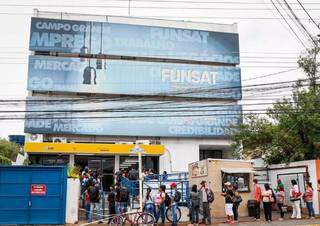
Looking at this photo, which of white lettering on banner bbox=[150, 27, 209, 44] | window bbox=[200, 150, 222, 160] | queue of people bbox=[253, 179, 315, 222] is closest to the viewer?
queue of people bbox=[253, 179, 315, 222]

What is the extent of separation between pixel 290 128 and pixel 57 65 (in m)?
24.7

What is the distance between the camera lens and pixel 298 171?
2477cm

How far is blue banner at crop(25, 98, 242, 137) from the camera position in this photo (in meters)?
41.3

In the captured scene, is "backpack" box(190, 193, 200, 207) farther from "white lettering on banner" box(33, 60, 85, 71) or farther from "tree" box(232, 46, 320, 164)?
"white lettering on banner" box(33, 60, 85, 71)

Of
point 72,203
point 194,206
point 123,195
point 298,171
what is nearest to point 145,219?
point 194,206

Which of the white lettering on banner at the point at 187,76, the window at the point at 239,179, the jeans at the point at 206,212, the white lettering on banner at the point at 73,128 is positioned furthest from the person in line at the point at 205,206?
the white lettering on banner at the point at 187,76

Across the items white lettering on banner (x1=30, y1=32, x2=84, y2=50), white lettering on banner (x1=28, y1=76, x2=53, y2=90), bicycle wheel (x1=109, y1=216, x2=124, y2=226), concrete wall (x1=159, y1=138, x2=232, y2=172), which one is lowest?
bicycle wheel (x1=109, y1=216, x2=124, y2=226)

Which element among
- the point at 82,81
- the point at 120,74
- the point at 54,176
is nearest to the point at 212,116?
the point at 120,74

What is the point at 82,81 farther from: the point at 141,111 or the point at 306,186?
the point at 306,186

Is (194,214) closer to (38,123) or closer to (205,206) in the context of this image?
(205,206)

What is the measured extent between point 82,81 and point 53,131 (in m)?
5.77

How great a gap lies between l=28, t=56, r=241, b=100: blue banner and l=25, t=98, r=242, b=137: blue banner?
1.40 metres

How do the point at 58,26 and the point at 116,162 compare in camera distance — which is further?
the point at 58,26

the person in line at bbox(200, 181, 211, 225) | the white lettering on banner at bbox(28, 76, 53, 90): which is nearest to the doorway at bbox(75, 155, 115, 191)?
the white lettering on banner at bbox(28, 76, 53, 90)
